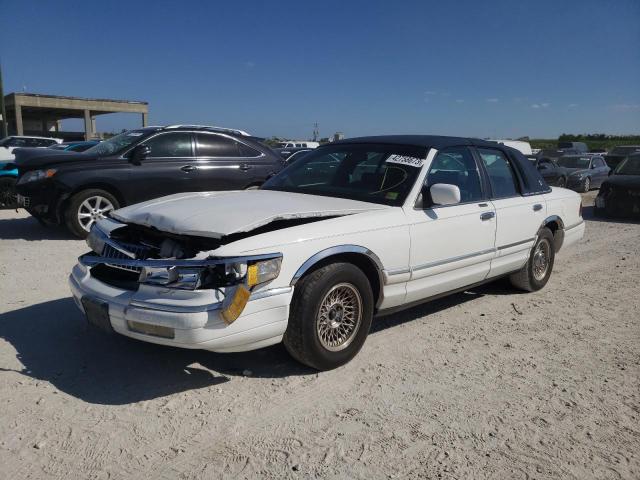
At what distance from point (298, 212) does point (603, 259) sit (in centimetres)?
576

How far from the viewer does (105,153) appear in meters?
8.17

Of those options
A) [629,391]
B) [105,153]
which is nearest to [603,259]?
[629,391]

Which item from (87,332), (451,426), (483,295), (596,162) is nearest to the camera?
(451,426)

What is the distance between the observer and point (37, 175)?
7.64m

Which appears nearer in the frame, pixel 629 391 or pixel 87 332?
pixel 629 391

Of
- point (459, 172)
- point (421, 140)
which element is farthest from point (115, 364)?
point (459, 172)

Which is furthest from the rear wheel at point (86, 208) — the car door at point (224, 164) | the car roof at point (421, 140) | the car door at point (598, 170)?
the car door at point (598, 170)

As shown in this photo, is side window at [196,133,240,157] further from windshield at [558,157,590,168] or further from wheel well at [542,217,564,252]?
windshield at [558,157,590,168]

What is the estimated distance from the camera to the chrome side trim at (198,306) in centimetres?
307

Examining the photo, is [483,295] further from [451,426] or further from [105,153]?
[105,153]

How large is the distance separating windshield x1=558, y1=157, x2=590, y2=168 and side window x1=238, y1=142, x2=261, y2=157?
525 inches

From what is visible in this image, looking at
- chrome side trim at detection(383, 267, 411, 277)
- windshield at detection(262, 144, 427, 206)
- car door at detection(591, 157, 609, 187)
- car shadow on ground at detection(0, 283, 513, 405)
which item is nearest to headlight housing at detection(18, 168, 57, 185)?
car shadow on ground at detection(0, 283, 513, 405)

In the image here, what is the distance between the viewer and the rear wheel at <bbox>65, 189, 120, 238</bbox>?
7.71 m

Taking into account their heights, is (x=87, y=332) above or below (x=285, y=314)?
below
